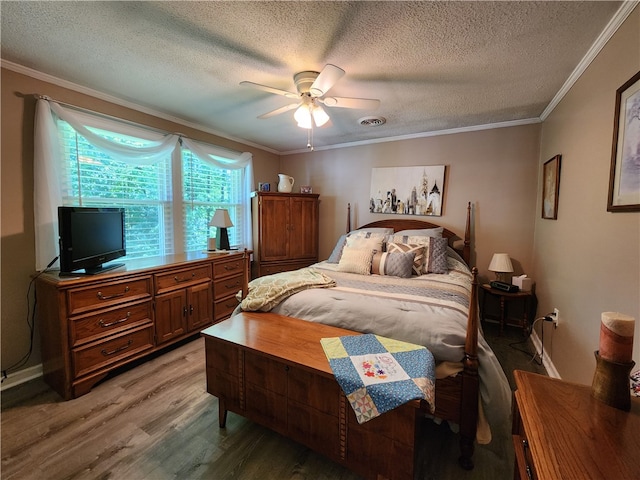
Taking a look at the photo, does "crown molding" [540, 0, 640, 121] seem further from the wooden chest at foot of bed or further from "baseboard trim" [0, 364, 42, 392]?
"baseboard trim" [0, 364, 42, 392]

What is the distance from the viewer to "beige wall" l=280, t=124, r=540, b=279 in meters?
3.05

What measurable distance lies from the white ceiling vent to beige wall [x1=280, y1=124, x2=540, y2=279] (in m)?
0.69

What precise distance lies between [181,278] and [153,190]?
1082 millimetres

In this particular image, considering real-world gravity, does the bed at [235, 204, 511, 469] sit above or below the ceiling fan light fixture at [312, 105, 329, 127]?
below

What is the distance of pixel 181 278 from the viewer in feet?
8.69

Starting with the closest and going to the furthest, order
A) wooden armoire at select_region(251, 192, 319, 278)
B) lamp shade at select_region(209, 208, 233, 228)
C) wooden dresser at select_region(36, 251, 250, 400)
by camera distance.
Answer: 1. wooden dresser at select_region(36, 251, 250, 400)
2. lamp shade at select_region(209, 208, 233, 228)
3. wooden armoire at select_region(251, 192, 319, 278)

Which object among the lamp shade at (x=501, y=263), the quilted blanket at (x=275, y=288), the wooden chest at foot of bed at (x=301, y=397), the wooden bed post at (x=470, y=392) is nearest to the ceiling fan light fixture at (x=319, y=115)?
the quilted blanket at (x=275, y=288)

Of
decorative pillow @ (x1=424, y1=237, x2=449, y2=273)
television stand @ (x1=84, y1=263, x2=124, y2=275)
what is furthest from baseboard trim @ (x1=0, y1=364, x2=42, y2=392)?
decorative pillow @ (x1=424, y1=237, x2=449, y2=273)

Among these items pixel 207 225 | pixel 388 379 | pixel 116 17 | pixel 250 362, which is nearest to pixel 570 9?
pixel 388 379

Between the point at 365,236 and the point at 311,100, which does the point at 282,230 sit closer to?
the point at 365,236

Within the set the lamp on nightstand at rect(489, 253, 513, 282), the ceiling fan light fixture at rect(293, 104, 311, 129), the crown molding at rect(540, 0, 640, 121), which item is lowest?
the lamp on nightstand at rect(489, 253, 513, 282)

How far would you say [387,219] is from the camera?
3805 mm

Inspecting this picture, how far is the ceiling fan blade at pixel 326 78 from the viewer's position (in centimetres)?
161

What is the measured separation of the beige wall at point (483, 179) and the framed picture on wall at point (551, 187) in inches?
14.4
